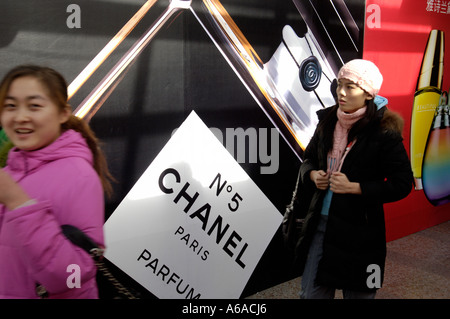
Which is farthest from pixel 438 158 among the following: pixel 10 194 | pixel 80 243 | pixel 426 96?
pixel 10 194

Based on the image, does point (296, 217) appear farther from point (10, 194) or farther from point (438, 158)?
point (438, 158)

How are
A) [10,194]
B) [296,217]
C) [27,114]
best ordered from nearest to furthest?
[10,194] < [27,114] < [296,217]

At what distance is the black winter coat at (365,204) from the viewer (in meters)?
1.86

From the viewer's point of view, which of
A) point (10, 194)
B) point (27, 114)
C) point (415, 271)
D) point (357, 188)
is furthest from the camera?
point (415, 271)

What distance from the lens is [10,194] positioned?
1073 mm

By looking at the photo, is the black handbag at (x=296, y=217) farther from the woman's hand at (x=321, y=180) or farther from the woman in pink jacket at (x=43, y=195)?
the woman in pink jacket at (x=43, y=195)

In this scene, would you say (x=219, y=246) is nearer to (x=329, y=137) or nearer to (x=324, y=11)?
(x=329, y=137)

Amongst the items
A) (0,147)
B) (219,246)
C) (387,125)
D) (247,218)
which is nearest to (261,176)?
(247,218)

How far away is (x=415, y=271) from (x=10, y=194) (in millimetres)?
3264

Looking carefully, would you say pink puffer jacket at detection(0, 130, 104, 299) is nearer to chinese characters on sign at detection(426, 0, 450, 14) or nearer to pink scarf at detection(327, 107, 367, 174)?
pink scarf at detection(327, 107, 367, 174)

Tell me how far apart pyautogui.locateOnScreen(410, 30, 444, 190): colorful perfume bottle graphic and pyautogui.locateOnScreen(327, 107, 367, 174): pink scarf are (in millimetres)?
2699

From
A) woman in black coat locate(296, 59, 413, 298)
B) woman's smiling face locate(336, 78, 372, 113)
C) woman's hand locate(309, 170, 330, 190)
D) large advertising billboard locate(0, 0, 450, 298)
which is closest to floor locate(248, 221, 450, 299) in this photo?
large advertising billboard locate(0, 0, 450, 298)

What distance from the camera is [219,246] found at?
107 inches

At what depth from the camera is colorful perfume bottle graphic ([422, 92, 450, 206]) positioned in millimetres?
4691
